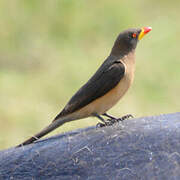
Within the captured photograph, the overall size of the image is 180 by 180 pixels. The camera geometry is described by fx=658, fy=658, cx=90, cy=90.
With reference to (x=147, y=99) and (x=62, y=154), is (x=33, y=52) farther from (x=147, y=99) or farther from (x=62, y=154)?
(x=62, y=154)

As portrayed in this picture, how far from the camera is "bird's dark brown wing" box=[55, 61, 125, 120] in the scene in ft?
17.8

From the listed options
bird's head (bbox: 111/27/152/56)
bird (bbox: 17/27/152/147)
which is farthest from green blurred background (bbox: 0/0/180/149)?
bird (bbox: 17/27/152/147)

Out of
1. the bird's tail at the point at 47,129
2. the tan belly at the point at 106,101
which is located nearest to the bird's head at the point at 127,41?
the tan belly at the point at 106,101

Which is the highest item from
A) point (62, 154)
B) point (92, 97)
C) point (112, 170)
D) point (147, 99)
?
point (147, 99)

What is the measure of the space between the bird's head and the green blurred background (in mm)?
2770

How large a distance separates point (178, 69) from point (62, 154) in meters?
6.25

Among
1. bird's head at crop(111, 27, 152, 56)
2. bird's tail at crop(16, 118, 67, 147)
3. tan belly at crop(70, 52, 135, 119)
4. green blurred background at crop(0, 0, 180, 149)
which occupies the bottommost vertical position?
bird's tail at crop(16, 118, 67, 147)

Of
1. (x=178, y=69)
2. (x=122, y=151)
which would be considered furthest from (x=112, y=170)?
(x=178, y=69)

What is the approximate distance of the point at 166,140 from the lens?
13.8 ft

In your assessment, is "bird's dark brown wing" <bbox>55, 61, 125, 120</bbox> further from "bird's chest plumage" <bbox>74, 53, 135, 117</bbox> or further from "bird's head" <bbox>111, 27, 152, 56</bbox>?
"bird's head" <bbox>111, 27, 152, 56</bbox>

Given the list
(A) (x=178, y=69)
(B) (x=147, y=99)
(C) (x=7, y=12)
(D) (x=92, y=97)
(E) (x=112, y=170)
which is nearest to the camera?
(E) (x=112, y=170)

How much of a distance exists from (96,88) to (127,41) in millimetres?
686

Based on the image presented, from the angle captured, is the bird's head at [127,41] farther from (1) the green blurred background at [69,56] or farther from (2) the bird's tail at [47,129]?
(1) the green blurred background at [69,56]

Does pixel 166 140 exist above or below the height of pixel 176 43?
below
